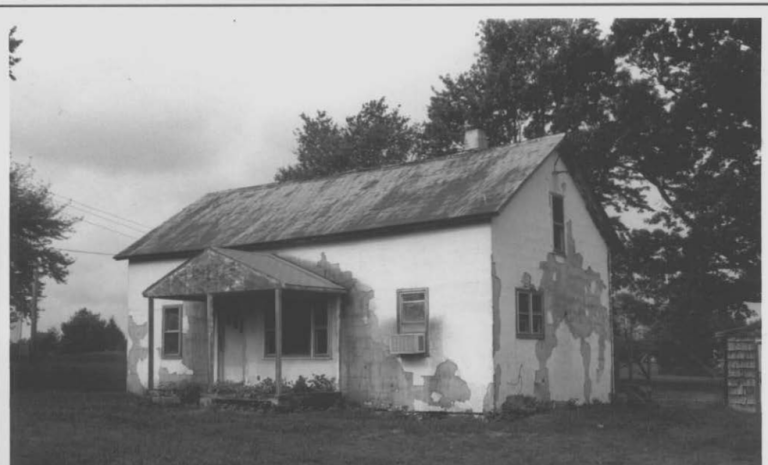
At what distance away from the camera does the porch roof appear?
19.1 m

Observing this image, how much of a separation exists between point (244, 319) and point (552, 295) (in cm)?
749

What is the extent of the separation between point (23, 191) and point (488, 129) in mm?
19255

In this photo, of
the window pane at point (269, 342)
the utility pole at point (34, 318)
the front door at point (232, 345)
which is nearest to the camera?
the window pane at point (269, 342)

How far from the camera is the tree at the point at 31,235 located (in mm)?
34688

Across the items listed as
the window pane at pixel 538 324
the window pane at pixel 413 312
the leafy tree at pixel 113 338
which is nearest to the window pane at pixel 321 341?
the window pane at pixel 413 312

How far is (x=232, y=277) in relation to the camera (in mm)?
19453

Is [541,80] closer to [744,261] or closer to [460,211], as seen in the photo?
[744,261]

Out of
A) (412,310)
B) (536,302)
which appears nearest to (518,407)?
(536,302)

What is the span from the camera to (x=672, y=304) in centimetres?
3319

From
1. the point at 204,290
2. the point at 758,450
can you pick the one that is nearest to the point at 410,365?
the point at 204,290

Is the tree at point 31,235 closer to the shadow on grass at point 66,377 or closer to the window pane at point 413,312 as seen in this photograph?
the shadow on grass at point 66,377

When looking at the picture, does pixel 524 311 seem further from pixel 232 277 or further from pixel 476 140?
pixel 232 277

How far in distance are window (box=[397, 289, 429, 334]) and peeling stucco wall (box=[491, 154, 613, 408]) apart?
5.34 feet

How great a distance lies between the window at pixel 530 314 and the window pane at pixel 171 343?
9365 mm
